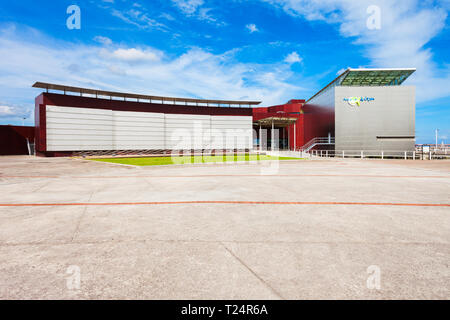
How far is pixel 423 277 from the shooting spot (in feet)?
9.01

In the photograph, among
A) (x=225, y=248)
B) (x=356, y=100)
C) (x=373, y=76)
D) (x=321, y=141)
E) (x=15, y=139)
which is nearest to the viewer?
(x=225, y=248)

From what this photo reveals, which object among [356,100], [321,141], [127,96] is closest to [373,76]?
[356,100]

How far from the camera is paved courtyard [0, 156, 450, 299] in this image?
8.38 feet

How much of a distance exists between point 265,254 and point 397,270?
1587 mm

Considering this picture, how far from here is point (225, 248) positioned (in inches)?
141

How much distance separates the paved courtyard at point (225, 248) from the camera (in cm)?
255

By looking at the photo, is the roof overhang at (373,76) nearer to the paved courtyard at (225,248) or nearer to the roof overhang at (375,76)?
the roof overhang at (375,76)

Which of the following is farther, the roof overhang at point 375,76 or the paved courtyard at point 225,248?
the roof overhang at point 375,76

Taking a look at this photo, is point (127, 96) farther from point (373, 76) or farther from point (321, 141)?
point (373, 76)

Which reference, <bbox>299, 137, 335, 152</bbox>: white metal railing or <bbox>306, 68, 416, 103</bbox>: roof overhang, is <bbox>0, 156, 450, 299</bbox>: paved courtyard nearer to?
<bbox>299, 137, 335, 152</bbox>: white metal railing

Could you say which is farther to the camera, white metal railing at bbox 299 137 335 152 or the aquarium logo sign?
white metal railing at bbox 299 137 335 152

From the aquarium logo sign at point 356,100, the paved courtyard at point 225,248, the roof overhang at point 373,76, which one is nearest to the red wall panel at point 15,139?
the paved courtyard at point 225,248

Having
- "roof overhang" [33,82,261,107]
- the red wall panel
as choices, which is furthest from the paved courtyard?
the red wall panel
